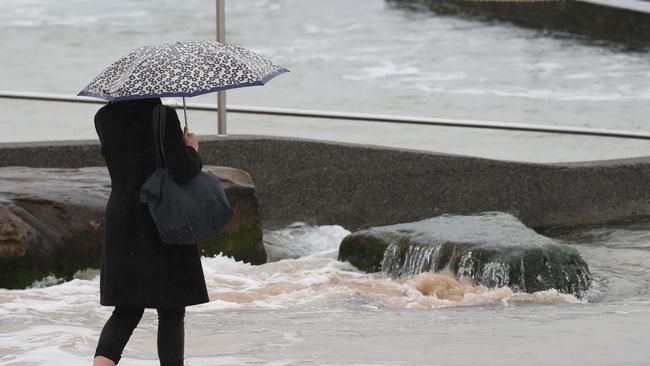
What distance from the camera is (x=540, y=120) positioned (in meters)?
14.6

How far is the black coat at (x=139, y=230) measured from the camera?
5109mm

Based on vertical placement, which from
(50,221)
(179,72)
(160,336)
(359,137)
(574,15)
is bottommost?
(574,15)

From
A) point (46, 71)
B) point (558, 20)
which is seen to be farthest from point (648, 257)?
point (558, 20)

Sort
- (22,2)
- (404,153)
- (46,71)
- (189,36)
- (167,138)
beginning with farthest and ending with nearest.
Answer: (22,2) < (189,36) < (46,71) < (404,153) < (167,138)

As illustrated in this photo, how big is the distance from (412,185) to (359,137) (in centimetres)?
187

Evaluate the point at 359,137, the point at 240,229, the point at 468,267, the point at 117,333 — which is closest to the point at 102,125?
the point at 117,333

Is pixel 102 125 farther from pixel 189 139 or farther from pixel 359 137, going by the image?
pixel 359 137

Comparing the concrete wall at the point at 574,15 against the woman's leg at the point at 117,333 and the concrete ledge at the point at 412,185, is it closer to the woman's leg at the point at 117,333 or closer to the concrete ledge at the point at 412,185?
the concrete ledge at the point at 412,185

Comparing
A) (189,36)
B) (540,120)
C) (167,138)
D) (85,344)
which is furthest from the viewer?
(189,36)

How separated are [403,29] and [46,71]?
701 cm

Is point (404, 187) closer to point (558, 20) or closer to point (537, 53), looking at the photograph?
point (537, 53)

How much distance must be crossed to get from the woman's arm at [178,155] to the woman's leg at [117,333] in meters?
0.60

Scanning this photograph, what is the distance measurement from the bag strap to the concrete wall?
15.9 metres

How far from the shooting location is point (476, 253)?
8555mm
